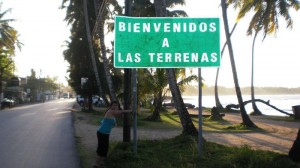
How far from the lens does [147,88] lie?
24.0 metres

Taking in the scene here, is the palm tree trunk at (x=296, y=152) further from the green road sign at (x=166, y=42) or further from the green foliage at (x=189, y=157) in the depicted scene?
the green road sign at (x=166, y=42)

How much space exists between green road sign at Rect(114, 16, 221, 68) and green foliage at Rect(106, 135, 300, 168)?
213cm

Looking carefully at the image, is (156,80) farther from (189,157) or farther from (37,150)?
(189,157)

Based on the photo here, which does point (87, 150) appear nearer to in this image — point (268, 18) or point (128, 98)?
point (128, 98)

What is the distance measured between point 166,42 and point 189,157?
2.79 m

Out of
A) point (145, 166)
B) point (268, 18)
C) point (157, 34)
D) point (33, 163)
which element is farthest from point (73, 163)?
point (268, 18)

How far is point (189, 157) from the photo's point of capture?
29.7ft

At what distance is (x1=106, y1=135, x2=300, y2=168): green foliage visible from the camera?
7.58m

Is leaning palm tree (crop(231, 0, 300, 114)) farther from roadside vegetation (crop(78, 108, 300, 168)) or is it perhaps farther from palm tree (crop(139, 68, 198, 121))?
roadside vegetation (crop(78, 108, 300, 168))

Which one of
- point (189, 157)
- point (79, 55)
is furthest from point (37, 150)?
point (79, 55)

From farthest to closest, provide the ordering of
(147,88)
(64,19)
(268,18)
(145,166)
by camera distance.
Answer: (64,19) → (268,18) → (147,88) → (145,166)

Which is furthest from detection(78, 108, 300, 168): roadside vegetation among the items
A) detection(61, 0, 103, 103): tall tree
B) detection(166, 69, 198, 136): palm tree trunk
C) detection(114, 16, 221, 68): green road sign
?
detection(61, 0, 103, 103): tall tree

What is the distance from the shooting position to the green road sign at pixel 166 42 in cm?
889

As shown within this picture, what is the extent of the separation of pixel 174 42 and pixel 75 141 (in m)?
6.11
